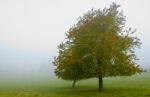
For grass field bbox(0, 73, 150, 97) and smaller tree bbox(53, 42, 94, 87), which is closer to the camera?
grass field bbox(0, 73, 150, 97)

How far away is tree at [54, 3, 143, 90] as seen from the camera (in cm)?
5878

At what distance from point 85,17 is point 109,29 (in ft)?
17.4

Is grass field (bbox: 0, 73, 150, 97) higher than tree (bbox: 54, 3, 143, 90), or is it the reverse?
tree (bbox: 54, 3, 143, 90)

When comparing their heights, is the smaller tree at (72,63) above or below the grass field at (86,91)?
above

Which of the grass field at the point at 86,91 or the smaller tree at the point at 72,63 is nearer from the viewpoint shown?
the grass field at the point at 86,91

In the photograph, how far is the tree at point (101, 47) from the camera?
193 ft

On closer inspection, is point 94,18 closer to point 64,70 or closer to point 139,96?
point 64,70

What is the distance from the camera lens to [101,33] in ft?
194

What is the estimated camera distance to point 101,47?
191 ft

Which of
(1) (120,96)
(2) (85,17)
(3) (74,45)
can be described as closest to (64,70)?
(3) (74,45)

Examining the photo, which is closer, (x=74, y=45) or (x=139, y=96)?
(x=139, y=96)

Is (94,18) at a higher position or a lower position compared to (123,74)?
higher

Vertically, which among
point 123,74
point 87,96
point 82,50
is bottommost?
point 87,96

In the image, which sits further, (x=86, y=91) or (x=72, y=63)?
(x=86, y=91)
